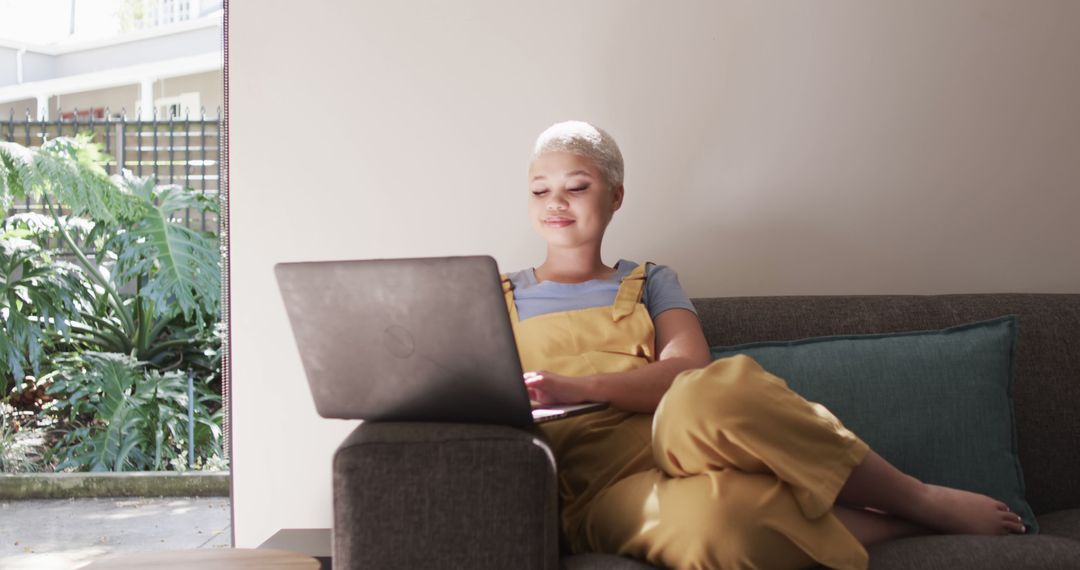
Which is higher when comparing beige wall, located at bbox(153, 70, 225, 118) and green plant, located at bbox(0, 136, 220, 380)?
beige wall, located at bbox(153, 70, 225, 118)

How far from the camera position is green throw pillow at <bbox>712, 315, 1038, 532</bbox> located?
1770mm

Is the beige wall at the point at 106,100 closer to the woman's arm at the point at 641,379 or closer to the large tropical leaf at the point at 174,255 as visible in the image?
the large tropical leaf at the point at 174,255

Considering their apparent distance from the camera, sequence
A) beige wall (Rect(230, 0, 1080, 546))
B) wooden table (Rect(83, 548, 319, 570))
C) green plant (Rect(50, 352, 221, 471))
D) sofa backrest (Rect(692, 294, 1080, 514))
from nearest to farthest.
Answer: wooden table (Rect(83, 548, 319, 570))
sofa backrest (Rect(692, 294, 1080, 514))
beige wall (Rect(230, 0, 1080, 546))
green plant (Rect(50, 352, 221, 471))

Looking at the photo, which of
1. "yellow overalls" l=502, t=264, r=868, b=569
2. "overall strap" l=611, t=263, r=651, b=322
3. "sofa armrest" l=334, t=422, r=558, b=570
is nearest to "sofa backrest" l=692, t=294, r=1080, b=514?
"overall strap" l=611, t=263, r=651, b=322

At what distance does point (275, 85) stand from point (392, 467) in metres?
1.28

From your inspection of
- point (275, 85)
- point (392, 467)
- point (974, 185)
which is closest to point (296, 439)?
point (275, 85)

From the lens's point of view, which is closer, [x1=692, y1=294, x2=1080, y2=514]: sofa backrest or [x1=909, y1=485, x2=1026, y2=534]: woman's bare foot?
A: [x1=909, y1=485, x2=1026, y2=534]: woman's bare foot

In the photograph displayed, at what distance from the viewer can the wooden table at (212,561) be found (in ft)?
4.74

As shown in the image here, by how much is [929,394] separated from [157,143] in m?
3.88

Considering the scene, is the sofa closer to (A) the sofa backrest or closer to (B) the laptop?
(B) the laptop

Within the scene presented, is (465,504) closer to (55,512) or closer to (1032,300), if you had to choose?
(1032,300)

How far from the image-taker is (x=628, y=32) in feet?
7.45

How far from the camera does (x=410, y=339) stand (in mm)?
1313

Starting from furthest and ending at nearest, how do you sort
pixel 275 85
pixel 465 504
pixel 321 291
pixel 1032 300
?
pixel 275 85 < pixel 1032 300 < pixel 321 291 < pixel 465 504
